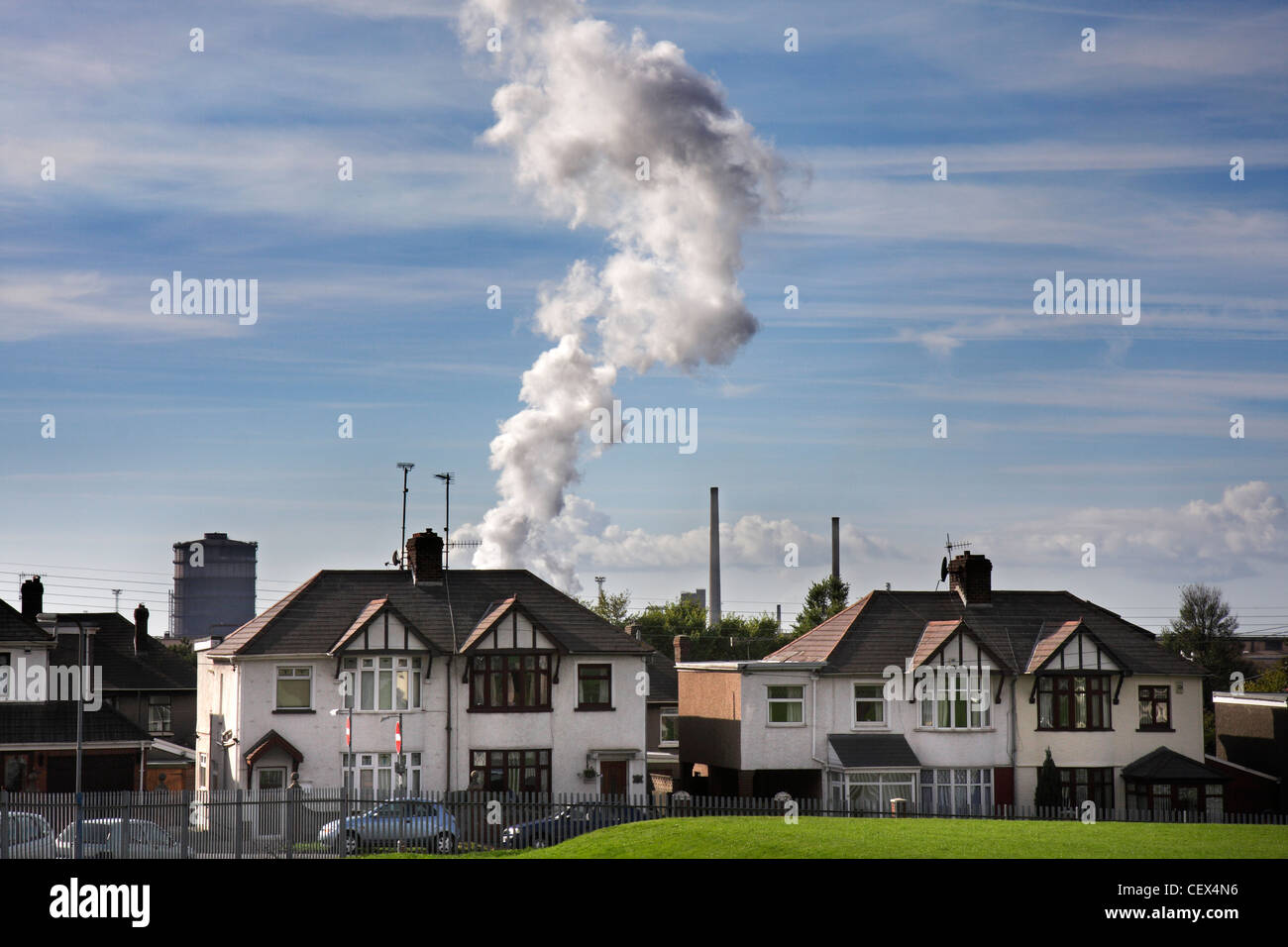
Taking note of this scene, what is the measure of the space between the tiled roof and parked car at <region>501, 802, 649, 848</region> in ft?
61.0

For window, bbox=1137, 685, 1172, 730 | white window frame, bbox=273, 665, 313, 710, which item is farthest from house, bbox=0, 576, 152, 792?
window, bbox=1137, 685, 1172, 730

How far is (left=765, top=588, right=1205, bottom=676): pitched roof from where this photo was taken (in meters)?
52.5

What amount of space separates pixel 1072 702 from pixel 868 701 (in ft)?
24.4

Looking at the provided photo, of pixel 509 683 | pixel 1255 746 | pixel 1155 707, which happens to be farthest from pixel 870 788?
pixel 1255 746

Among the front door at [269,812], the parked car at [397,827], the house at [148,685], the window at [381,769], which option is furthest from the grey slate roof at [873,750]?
the house at [148,685]

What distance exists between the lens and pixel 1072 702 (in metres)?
52.3

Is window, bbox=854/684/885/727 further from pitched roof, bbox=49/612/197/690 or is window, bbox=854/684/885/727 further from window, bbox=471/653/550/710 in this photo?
pitched roof, bbox=49/612/197/690

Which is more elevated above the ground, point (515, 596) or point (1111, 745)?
point (515, 596)

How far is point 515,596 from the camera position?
4994cm

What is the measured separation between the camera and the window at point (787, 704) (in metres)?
51.3

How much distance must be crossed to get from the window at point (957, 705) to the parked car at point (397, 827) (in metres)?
20.7
